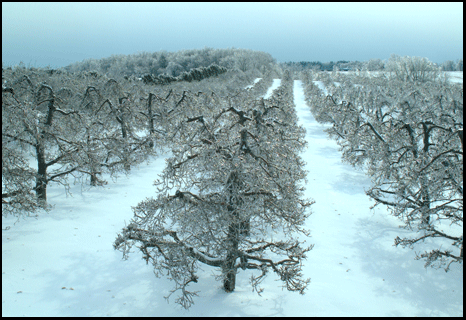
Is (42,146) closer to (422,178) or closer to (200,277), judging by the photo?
(200,277)

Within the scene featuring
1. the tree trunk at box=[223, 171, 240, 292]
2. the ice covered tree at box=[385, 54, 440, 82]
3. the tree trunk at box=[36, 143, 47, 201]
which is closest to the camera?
the tree trunk at box=[223, 171, 240, 292]

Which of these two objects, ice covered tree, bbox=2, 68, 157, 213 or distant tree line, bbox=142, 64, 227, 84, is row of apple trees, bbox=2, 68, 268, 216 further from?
distant tree line, bbox=142, 64, 227, 84

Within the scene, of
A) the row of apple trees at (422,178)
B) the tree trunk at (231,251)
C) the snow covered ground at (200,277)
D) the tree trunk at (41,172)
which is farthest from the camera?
the tree trunk at (41,172)

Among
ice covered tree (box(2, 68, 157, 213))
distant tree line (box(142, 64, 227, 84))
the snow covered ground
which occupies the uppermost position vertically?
distant tree line (box(142, 64, 227, 84))

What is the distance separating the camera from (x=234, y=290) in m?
7.57

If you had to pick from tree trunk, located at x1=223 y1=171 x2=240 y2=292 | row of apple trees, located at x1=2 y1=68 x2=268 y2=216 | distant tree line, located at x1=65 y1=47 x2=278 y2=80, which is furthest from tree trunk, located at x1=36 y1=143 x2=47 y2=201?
distant tree line, located at x1=65 y1=47 x2=278 y2=80

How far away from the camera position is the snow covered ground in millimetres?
6891

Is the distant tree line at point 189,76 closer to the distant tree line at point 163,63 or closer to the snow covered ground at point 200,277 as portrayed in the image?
the distant tree line at point 163,63

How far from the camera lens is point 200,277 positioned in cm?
822

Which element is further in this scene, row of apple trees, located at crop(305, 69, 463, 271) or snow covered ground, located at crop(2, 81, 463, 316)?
row of apple trees, located at crop(305, 69, 463, 271)

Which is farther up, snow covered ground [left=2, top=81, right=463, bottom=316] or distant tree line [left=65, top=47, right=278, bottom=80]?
distant tree line [left=65, top=47, right=278, bottom=80]

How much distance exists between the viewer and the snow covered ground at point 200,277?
689 cm

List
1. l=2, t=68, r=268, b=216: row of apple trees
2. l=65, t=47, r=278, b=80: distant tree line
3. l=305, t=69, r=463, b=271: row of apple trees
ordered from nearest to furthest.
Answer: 1. l=305, t=69, r=463, b=271: row of apple trees
2. l=2, t=68, r=268, b=216: row of apple trees
3. l=65, t=47, r=278, b=80: distant tree line

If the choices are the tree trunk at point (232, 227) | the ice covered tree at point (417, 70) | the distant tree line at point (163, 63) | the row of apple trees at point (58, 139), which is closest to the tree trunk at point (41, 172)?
the row of apple trees at point (58, 139)
